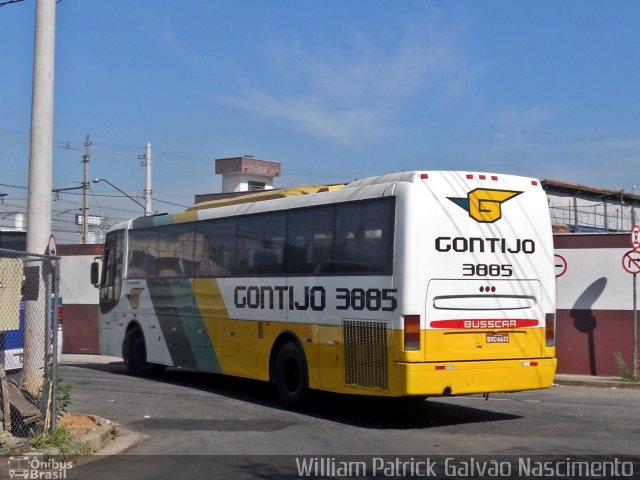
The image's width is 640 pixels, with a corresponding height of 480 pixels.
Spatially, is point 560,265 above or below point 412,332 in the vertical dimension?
above

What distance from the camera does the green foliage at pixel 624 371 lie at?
17.3 m

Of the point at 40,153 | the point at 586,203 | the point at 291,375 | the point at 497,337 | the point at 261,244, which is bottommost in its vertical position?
Result: the point at 291,375

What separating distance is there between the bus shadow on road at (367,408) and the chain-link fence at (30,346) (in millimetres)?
3955

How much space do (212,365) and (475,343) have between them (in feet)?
19.1

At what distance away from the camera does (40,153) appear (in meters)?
11.7

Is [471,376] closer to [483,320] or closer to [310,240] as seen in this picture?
[483,320]

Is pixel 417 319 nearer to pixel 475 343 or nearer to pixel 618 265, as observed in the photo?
pixel 475 343

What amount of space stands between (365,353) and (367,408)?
90.0 inches

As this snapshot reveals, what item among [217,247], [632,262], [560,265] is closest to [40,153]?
[217,247]

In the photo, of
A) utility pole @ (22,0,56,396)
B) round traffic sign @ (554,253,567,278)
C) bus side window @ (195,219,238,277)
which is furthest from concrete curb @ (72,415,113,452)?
round traffic sign @ (554,253,567,278)

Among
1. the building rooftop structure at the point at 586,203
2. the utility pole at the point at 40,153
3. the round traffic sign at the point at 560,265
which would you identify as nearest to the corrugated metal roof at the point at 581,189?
the building rooftop structure at the point at 586,203

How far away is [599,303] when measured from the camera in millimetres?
18391

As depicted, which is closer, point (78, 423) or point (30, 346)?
point (78, 423)

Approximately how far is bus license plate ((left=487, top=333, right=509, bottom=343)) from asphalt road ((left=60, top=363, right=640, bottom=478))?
1147 millimetres
